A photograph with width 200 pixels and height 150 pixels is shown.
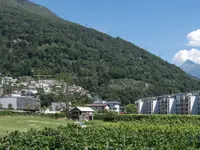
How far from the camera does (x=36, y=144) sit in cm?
1981

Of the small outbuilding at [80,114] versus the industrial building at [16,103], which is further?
the industrial building at [16,103]

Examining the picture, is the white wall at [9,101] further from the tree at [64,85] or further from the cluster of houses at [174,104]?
the cluster of houses at [174,104]

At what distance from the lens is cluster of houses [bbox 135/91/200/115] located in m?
119

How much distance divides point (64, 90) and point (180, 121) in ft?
176

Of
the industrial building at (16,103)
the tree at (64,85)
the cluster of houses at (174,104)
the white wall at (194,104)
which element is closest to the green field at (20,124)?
the tree at (64,85)

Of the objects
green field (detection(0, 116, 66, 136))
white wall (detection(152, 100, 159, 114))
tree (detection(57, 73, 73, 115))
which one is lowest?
green field (detection(0, 116, 66, 136))

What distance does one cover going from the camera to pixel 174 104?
131 metres

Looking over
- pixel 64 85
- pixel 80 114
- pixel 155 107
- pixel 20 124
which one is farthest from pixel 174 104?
pixel 20 124

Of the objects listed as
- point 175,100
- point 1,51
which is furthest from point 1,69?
point 175,100

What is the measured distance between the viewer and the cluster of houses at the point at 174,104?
11869cm

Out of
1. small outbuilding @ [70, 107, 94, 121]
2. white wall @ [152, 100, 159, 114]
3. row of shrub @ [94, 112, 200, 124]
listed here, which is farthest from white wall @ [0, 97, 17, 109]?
row of shrub @ [94, 112, 200, 124]

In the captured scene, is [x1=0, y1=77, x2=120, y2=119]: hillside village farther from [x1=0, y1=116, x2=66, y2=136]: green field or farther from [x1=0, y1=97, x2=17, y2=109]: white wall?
[x1=0, y1=116, x2=66, y2=136]: green field

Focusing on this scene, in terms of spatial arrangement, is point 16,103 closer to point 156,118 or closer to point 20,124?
point 156,118

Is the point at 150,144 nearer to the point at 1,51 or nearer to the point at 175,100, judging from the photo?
the point at 175,100
